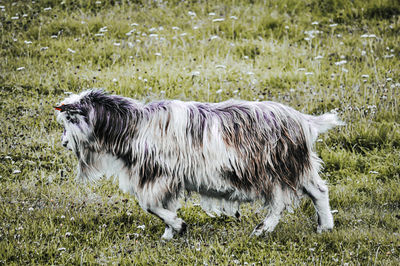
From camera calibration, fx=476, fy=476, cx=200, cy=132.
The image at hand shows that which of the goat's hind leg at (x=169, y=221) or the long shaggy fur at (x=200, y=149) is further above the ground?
the long shaggy fur at (x=200, y=149)

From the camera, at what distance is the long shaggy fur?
4.45 m

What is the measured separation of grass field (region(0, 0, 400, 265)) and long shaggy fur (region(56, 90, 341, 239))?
0.42m

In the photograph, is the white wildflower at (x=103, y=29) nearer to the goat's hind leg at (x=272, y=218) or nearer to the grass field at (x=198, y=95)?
the grass field at (x=198, y=95)

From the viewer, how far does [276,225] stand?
4738 mm

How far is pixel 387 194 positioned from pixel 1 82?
20.3 feet

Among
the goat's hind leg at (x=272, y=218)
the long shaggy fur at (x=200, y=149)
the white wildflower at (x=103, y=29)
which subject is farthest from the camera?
the white wildflower at (x=103, y=29)

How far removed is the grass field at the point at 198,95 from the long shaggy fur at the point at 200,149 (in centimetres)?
42

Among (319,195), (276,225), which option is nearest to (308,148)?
(319,195)

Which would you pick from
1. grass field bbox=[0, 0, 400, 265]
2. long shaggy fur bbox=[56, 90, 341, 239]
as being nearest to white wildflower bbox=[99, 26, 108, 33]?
grass field bbox=[0, 0, 400, 265]

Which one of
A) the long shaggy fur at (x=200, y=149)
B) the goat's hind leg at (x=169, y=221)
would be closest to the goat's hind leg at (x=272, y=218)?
the long shaggy fur at (x=200, y=149)

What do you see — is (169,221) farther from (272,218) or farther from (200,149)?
(272,218)

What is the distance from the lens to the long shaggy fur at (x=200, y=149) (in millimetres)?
4445

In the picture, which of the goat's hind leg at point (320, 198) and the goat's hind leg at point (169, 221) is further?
the goat's hind leg at point (320, 198)

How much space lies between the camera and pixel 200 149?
14.6 ft
